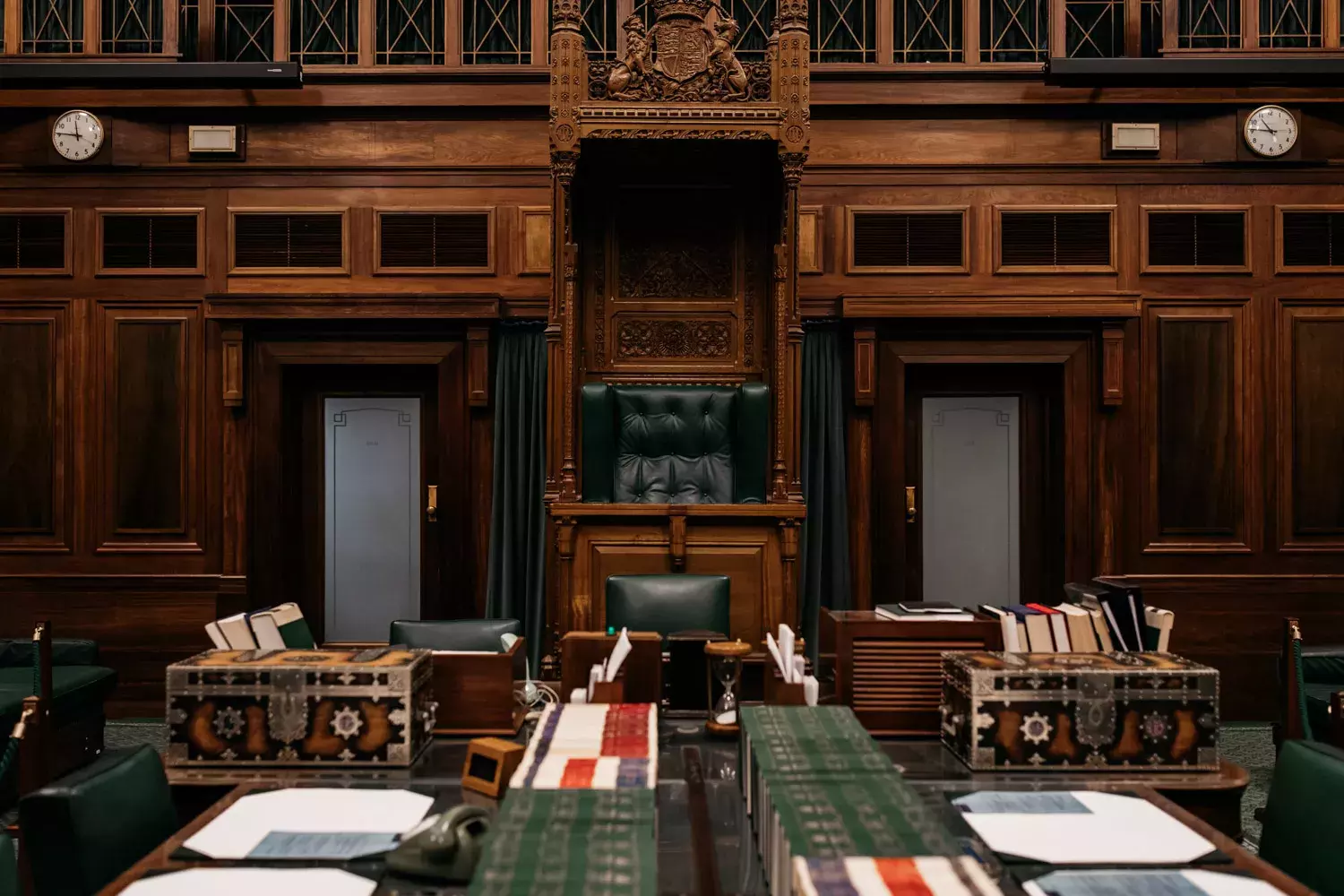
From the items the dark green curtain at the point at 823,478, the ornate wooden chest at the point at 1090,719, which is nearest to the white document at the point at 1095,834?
the ornate wooden chest at the point at 1090,719

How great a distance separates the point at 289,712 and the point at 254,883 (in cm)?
59

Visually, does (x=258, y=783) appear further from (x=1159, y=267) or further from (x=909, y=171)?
(x=1159, y=267)

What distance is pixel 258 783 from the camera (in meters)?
A: 1.72

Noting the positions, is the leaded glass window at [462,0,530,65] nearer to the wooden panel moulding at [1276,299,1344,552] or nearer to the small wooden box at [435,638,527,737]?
the small wooden box at [435,638,527,737]

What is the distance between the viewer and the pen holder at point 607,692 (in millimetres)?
1987

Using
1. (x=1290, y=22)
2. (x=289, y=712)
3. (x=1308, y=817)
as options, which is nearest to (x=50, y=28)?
(x=289, y=712)

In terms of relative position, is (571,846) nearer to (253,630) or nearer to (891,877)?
(891,877)

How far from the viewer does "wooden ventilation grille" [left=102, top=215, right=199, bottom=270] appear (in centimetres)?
546

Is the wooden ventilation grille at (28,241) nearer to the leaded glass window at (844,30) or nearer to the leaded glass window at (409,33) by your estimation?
the leaded glass window at (409,33)

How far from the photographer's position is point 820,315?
5445mm

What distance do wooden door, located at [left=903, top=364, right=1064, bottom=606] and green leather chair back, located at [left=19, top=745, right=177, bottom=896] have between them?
4700mm

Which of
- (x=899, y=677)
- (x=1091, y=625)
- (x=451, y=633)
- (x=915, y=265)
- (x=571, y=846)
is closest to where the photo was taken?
(x=571, y=846)

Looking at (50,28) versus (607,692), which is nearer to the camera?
(607,692)

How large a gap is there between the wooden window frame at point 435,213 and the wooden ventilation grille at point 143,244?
1.05m
